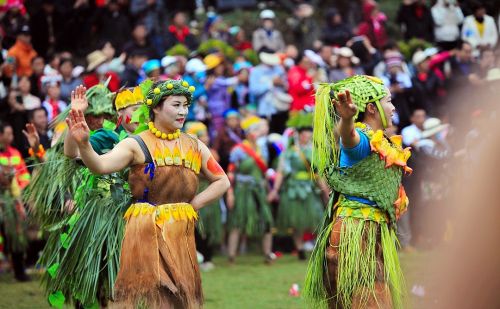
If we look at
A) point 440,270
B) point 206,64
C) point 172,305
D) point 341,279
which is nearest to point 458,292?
point 440,270

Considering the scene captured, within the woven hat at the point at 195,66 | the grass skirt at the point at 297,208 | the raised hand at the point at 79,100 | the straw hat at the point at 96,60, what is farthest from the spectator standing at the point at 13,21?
the raised hand at the point at 79,100

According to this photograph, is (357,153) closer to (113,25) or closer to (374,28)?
(113,25)

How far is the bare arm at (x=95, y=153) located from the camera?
6527 millimetres

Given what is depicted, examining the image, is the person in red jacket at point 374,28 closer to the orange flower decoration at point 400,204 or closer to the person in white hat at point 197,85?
the person in white hat at point 197,85

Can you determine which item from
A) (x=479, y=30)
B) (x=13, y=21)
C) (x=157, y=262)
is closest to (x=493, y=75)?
(x=479, y=30)

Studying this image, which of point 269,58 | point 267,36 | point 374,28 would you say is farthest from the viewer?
point 374,28

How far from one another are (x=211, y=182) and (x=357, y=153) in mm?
1235

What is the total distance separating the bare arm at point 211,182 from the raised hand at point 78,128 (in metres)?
1.08

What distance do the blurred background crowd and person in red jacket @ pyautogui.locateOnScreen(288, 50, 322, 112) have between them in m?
0.02

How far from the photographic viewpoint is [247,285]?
40.1ft

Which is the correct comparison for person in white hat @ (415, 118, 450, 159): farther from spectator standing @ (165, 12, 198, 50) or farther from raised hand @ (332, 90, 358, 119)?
raised hand @ (332, 90, 358, 119)

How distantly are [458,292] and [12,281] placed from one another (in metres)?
9.15

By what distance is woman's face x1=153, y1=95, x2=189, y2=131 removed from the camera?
23.5 feet

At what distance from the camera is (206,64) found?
16531 mm
